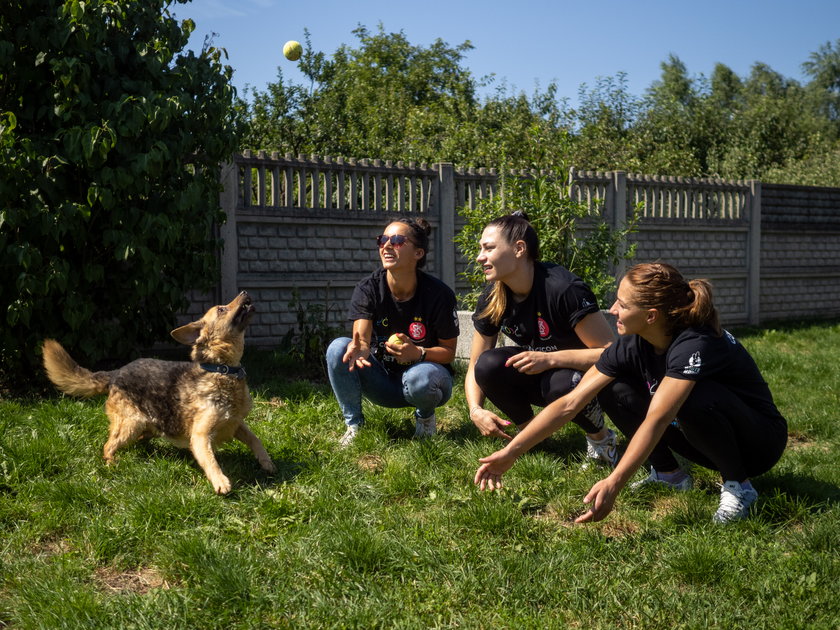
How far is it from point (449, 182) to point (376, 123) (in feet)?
41.2

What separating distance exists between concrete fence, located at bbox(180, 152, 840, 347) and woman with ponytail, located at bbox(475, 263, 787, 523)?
5160 millimetres

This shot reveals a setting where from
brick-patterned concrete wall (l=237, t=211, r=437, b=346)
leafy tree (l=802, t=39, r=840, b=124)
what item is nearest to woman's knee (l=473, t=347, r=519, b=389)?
brick-patterned concrete wall (l=237, t=211, r=437, b=346)

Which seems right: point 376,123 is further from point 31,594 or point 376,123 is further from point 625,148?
point 31,594

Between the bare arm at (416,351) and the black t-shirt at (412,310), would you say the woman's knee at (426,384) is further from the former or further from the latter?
the black t-shirt at (412,310)

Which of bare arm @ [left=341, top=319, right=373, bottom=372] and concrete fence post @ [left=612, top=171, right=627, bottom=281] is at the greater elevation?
concrete fence post @ [left=612, top=171, right=627, bottom=281]

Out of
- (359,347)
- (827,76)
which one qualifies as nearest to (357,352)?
(359,347)

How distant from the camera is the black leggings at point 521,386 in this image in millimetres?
4586

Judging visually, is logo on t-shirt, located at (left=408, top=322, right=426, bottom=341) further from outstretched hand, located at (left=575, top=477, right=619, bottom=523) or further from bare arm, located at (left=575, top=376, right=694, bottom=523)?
outstretched hand, located at (left=575, top=477, right=619, bottom=523)

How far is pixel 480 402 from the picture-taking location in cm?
459

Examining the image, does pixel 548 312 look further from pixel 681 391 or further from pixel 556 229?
pixel 556 229

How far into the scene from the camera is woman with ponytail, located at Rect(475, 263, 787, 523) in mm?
3566

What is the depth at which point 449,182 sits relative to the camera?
1067cm

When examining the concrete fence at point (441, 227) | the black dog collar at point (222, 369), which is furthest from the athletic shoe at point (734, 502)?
the concrete fence at point (441, 227)

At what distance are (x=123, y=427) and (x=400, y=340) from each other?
1.73 m
